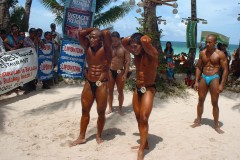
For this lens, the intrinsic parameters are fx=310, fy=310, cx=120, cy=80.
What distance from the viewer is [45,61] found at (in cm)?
937

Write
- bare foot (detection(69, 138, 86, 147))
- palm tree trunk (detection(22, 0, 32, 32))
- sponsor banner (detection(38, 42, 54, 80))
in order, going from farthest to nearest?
palm tree trunk (detection(22, 0, 32, 32)) < sponsor banner (detection(38, 42, 54, 80)) < bare foot (detection(69, 138, 86, 147))

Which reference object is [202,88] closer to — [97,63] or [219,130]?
[219,130]

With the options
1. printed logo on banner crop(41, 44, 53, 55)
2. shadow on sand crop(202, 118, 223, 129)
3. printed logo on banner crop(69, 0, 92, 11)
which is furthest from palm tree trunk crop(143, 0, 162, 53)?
shadow on sand crop(202, 118, 223, 129)

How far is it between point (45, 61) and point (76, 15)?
1.78 m

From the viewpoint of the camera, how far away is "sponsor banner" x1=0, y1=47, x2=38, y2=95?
778cm

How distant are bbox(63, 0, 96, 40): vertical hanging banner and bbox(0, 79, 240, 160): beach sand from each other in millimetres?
2329

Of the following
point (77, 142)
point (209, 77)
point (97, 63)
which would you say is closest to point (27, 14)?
point (97, 63)

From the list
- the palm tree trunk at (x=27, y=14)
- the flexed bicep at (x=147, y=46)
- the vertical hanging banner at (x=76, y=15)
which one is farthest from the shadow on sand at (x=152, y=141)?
the palm tree trunk at (x=27, y=14)

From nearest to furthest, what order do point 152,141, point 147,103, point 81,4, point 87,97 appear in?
point 147,103 → point 87,97 → point 152,141 → point 81,4

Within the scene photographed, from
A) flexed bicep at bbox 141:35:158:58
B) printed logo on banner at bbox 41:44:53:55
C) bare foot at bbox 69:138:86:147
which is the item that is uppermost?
flexed bicep at bbox 141:35:158:58

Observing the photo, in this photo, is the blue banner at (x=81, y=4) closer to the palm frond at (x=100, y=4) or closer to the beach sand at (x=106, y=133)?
the beach sand at (x=106, y=133)

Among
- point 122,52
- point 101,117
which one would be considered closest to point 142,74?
point 101,117

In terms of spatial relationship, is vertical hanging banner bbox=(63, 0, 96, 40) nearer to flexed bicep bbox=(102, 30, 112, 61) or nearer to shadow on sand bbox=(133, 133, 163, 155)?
flexed bicep bbox=(102, 30, 112, 61)

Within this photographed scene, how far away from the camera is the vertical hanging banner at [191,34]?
14.9m
